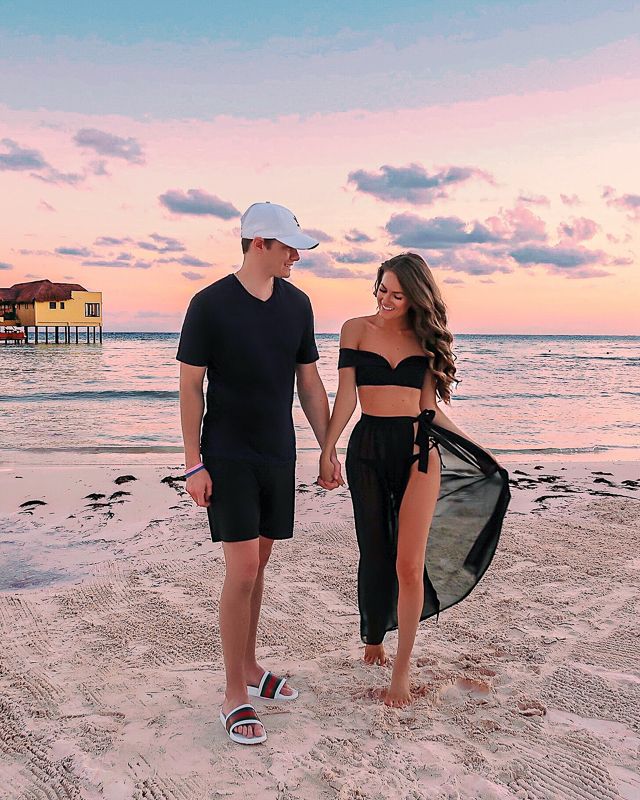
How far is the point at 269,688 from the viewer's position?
3645 mm

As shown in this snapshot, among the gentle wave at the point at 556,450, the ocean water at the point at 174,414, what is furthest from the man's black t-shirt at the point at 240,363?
the gentle wave at the point at 556,450

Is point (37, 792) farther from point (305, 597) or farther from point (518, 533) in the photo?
point (518, 533)

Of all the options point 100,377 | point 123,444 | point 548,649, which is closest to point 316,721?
point 548,649

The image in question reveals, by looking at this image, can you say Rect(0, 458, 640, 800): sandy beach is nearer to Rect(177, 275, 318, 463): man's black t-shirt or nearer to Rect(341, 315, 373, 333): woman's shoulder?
Rect(177, 275, 318, 463): man's black t-shirt

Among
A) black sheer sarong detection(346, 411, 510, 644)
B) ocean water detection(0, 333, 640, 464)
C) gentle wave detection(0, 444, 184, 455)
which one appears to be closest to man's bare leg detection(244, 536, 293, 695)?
black sheer sarong detection(346, 411, 510, 644)

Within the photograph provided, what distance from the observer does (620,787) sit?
9.67 feet

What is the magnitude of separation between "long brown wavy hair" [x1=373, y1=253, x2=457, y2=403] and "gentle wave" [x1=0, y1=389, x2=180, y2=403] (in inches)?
770

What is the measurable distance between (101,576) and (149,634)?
1.23 metres

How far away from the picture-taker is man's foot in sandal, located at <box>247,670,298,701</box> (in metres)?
3.64

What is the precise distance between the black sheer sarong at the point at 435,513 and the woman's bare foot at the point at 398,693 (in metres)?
0.41

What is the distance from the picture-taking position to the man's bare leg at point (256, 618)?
3.49 metres

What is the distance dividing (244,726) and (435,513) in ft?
4.85

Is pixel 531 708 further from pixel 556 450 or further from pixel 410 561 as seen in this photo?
pixel 556 450

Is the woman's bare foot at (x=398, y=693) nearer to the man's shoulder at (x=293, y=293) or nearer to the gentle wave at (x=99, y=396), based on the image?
the man's shoulder at (x=293, y=293)
